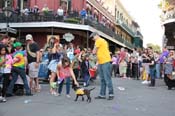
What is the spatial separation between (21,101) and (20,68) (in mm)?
1394

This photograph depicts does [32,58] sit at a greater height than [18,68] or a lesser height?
greater

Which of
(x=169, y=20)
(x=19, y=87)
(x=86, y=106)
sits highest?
(x=169, y=20)

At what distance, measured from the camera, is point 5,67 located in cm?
1151

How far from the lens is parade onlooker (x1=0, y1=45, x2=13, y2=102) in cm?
1106

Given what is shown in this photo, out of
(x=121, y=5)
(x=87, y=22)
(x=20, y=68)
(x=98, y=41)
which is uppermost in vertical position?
(x=121, y=5)

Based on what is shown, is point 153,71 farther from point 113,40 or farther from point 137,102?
point 113,40

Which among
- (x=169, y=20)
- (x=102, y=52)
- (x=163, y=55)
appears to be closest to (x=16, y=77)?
(x=102, y=52)

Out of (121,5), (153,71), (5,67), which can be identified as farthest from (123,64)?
(121,5)

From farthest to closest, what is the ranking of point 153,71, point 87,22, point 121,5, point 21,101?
point 121,5
point 87,22
point 153,71
point 21,101

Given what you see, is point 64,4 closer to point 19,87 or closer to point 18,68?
point 19,87

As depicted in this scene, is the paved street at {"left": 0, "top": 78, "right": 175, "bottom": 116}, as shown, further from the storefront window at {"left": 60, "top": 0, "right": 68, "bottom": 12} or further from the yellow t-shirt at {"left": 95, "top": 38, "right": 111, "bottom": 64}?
the storefront window at {"left": 60, "top": 0, "right": 68, "bottom": 12}

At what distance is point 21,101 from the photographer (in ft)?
36.8

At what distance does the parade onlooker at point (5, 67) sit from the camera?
435 inches

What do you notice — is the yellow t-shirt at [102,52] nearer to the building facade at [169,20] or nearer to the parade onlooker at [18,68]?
the parade onlooker at [18,68]
